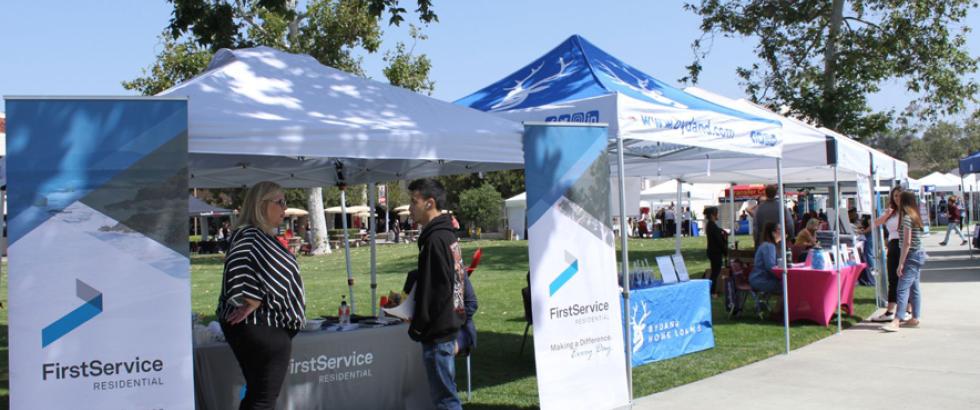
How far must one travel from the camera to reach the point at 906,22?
72.7 ft

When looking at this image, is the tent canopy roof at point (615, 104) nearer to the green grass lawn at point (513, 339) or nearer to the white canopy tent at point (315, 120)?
the white canopy tent at point (315, 120)

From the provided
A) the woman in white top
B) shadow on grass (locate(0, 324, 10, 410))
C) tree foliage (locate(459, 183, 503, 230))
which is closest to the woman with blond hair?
shadow on grass (locate(0, 324, 10, 410))

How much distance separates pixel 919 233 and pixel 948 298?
153 inches

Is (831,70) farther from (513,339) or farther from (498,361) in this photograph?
(498,361)

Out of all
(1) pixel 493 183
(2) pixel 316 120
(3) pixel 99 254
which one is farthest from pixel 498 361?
(1) pixel 493 183

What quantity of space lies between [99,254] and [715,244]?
10.0 meters

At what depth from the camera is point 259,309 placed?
4227 millimetres

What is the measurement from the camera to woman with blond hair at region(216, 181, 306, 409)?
4.20 meters

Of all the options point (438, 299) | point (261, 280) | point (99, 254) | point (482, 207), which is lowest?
point (438, 299)

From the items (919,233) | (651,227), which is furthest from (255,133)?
(651,227)

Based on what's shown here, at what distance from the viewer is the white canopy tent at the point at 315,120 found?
15.3ft

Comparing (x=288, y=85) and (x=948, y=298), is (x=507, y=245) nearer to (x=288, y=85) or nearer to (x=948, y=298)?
(x=948, y=298)

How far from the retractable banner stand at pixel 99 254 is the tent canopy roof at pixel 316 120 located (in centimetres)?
38

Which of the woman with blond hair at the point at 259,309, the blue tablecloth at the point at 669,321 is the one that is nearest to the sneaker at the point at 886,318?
the blue tablecloth at the point at 669,321
